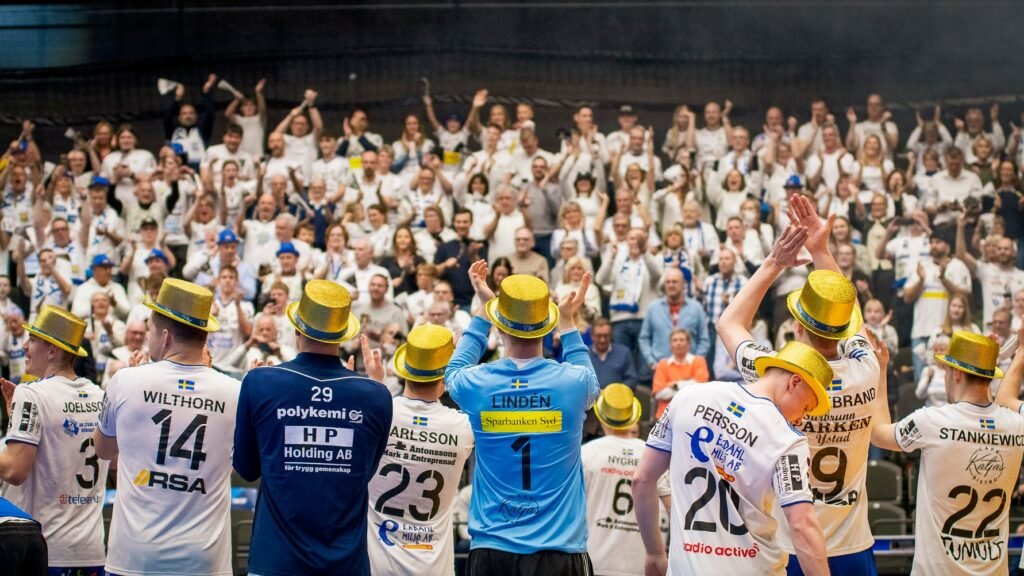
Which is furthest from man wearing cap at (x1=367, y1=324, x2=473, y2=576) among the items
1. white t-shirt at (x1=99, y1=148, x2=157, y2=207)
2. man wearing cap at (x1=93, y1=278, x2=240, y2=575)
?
white t-shirt at (x1=99, y1=148, x2=157, y2=207)

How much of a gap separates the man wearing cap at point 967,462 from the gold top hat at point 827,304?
1.44 meters

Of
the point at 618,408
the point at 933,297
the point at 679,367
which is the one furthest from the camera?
the point at 933,297

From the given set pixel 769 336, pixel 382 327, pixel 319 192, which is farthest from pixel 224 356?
pixel 769 336

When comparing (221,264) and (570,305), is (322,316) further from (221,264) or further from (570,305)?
(221,264)

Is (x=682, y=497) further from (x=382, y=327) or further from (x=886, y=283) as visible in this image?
(x=886, y=283)

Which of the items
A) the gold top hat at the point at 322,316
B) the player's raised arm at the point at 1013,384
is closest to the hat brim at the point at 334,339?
the gold top hat at the point at 322,316

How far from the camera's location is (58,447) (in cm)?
722

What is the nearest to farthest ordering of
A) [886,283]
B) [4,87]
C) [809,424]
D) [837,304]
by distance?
[837,304] → [809,424] → [886,283] → [4,87]

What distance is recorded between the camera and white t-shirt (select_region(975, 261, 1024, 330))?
50.0 feet

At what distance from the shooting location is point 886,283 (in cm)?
1611

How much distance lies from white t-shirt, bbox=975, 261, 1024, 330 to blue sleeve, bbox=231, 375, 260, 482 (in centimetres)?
1176

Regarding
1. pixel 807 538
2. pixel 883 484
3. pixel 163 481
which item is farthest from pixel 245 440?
pixel 883 484

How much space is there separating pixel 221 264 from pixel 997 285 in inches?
377

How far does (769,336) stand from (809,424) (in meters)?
8.81
